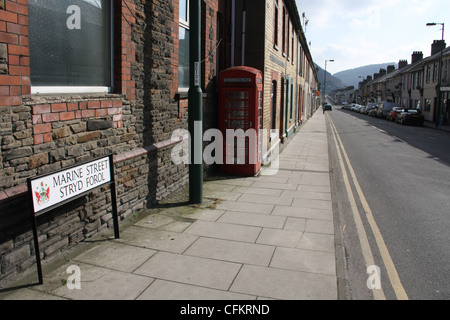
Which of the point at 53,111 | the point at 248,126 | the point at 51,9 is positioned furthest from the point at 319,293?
the point at 248,126

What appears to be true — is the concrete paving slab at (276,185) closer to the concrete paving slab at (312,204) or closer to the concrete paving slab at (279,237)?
the concrete paving slab at (312,204)

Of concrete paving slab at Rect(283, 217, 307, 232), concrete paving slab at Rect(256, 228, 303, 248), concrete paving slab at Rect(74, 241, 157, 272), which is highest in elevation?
concrete paving slab at Rect(74, 241, 157, 272)

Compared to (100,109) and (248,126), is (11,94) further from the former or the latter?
(248,126)

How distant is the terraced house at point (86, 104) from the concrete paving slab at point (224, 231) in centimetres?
118

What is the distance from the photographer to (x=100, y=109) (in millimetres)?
5531

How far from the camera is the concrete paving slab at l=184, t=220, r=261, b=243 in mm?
5891

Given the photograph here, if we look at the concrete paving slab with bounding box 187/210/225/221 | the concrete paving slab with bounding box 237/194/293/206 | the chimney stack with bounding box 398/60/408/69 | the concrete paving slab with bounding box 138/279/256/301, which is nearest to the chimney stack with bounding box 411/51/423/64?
the chimney stack with bounding box 398/60/408/69

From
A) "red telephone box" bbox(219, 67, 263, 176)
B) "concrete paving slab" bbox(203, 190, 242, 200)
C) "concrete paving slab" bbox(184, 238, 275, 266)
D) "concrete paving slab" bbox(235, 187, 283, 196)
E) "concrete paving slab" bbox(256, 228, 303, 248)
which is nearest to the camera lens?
"concrete paving slab" bbox(184, 238, 275, 266)

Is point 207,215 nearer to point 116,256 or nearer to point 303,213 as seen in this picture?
point 303,213

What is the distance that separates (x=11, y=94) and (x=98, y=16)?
2264mm

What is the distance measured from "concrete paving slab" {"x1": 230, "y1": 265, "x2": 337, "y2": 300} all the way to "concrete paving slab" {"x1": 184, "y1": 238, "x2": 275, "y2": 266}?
271 millimetres

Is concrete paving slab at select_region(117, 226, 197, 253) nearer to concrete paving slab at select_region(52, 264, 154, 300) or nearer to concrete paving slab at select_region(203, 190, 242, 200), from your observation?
concrete paving slab at select_region(52, 264, 154, 300)

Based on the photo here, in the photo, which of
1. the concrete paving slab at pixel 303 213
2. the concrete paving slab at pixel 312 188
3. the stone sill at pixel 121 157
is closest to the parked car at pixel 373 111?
the concrete paving slab at pixel 312 188

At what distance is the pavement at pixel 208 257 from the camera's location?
4129mm
